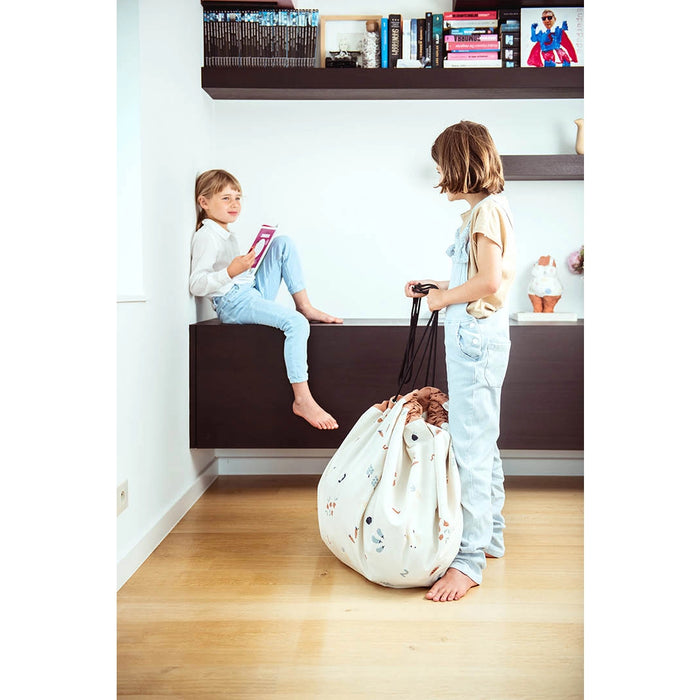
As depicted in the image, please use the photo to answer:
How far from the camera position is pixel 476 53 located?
9.83ft

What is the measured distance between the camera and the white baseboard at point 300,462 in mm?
3260

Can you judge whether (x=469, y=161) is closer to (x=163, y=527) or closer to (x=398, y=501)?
(x=398, y=501)

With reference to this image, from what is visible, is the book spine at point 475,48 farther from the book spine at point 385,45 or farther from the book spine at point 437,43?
the book spine at point 385,45

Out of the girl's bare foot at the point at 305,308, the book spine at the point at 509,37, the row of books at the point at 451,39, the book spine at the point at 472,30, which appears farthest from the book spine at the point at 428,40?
the girl's bare foot at the point at 305,308

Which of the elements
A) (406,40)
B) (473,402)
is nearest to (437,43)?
(406,40)

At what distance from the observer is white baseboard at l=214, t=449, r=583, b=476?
128 inches

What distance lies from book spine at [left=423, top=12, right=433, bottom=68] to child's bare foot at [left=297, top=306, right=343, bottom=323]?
1113 millimetres

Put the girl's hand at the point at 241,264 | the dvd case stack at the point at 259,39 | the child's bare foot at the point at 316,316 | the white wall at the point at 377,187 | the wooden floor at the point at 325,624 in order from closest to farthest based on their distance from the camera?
the wooden floor at the point at 325,624 → the girl's hand at the point at 241,264 → the child's bare foot at the point at 316,316 → the dvd case stack at the point at 259,39 → the white wall at the point at 377,187

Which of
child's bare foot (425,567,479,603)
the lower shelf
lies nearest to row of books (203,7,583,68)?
the lower shelf

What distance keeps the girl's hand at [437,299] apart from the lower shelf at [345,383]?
30.4 inches

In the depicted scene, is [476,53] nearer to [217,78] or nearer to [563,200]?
[563,200]

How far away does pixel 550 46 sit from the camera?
2998 millimetres

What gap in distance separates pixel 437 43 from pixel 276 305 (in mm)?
1273

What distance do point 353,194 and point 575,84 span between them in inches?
39.6
